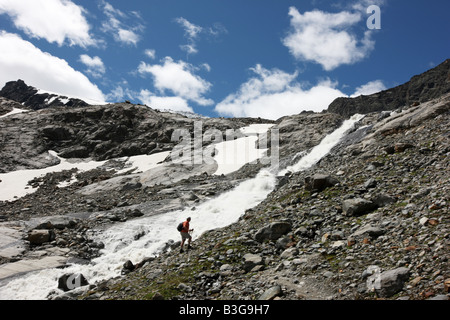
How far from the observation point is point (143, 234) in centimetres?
2594

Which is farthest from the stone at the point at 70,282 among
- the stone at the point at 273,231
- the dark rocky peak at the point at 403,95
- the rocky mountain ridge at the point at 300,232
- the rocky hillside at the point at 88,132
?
the dark rocky peak at the point at 403,95

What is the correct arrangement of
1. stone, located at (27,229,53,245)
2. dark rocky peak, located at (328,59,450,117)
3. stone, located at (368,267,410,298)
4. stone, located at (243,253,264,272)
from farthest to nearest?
dark rocky peak, located at (328,59,450,117) → stone, located at (27,229,53,245) → stone, located at (243,253,264,272) → stone, located at (368,267,410,298)

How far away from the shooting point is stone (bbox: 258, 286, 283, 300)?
30.7 ft

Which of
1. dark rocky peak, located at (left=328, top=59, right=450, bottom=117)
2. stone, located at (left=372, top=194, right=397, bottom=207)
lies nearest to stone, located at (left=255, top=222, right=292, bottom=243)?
stone, located at (left=372, top=194, right=397, bottom=207)

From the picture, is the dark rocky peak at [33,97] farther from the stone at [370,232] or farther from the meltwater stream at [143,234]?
the stone at [370,232]

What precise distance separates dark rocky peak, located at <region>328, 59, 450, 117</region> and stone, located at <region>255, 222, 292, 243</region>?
16926 cm

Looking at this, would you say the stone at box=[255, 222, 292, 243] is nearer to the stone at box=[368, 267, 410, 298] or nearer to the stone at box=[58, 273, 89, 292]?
the stone at box=[368, 267, 410, 298]

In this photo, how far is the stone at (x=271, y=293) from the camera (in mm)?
9344

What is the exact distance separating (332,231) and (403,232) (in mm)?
3058

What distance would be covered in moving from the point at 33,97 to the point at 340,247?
196 metres

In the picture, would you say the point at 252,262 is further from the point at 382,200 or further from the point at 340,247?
the point at 382,200

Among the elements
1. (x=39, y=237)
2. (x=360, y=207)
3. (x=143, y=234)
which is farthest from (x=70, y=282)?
(x=360, y=207)
